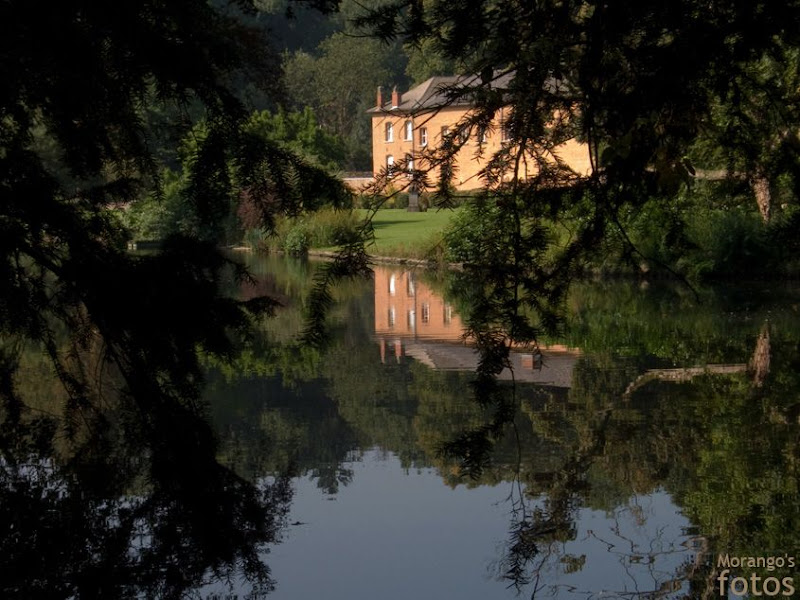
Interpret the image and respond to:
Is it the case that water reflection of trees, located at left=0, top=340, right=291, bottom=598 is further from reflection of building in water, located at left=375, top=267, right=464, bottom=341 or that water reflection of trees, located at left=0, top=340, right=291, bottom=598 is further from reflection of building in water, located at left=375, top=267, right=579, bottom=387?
reflection of building in water, located at left=375, top=267, right=464, bottom=341

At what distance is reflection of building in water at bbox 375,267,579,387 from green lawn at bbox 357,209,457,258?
2.08 metres

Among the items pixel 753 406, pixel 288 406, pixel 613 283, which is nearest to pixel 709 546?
pixel 753 406

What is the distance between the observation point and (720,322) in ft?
52.4

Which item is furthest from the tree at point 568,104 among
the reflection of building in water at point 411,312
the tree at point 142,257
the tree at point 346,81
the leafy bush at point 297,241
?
the tree at point 346,81

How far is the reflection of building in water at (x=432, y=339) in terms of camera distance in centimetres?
1233

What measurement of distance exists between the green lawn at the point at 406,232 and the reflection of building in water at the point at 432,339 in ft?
6.81

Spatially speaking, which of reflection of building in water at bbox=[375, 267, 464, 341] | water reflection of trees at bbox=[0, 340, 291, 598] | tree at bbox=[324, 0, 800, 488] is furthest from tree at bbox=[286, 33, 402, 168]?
tree at bbox=[324, 0, 800, 488]

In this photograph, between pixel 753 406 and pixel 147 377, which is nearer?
pixel 147 377

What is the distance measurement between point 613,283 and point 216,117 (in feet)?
57.0

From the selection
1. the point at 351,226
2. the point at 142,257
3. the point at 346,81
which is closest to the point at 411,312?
the point at 351,226

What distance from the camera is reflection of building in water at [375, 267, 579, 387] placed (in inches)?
485

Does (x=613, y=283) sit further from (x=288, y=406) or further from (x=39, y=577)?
(x=39, y=577)

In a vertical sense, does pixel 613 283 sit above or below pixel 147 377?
below

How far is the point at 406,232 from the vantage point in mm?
34062
